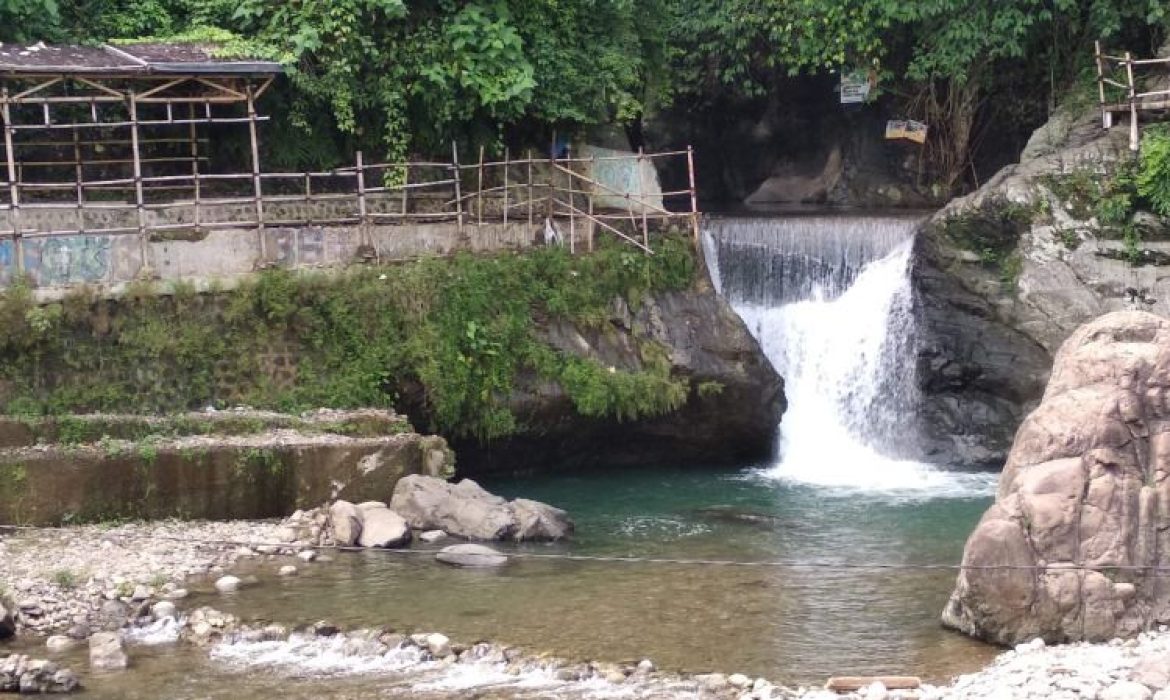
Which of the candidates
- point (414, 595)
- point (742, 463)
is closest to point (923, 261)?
point (742, 463)

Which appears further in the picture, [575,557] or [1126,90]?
[1126,90]

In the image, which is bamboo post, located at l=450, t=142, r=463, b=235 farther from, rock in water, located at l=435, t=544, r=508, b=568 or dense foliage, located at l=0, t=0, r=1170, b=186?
rock in water, located at l=435, t=544, r=508, b=568

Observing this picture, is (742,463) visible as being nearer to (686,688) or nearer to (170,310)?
(170,310)

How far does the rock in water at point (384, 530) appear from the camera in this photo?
18078 mm

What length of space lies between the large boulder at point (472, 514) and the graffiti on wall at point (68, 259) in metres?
5.17

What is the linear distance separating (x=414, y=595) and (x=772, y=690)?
15.3 ft

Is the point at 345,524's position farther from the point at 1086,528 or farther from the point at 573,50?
the point at 573,50

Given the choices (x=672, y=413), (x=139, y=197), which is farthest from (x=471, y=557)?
(x=139, y=197)

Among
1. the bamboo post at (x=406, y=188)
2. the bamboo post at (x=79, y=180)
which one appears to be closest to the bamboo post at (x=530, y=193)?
the bamboo post at (x=406, y=188)

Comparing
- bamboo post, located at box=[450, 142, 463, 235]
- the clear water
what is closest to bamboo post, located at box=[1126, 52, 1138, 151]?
the clear water

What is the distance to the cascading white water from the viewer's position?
2397cm

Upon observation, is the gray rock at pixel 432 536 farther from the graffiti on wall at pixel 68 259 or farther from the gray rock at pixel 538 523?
the graffiti on wall at pixel 68 259

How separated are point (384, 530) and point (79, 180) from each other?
25.2 ft

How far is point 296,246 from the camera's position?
21.7 metres
